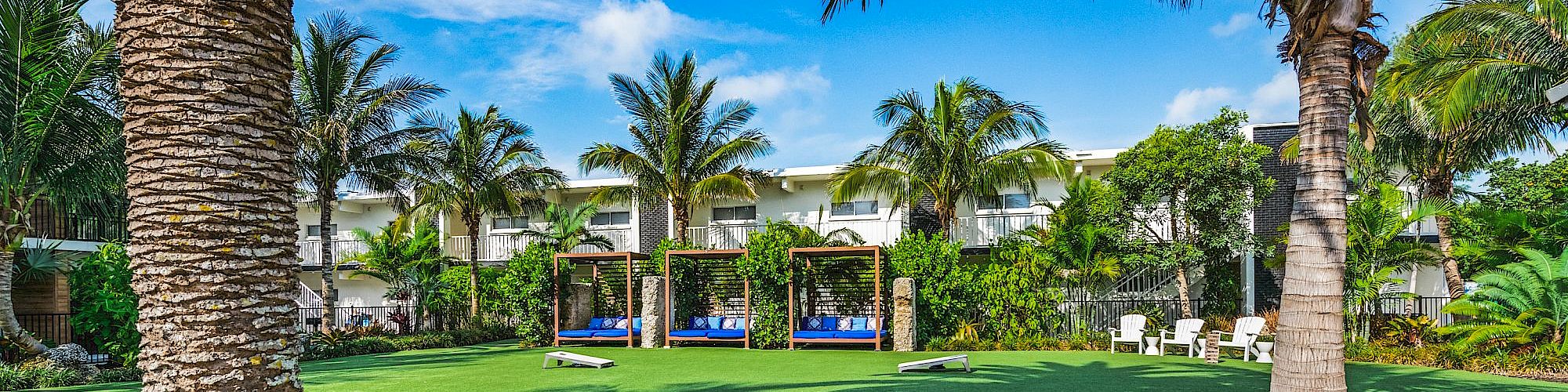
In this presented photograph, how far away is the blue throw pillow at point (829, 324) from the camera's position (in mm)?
19062

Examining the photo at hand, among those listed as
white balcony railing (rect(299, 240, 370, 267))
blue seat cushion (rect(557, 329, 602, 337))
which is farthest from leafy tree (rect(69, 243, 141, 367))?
white balcony railing (rect(299, 240, 370, 267))

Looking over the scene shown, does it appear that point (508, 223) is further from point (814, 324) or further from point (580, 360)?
point (580, 360)

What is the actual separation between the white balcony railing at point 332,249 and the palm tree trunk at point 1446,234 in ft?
85.2

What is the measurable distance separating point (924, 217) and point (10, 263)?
59.1 ft

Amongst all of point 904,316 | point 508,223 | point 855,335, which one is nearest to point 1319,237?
point 904,316

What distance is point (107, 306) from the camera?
14164 mm

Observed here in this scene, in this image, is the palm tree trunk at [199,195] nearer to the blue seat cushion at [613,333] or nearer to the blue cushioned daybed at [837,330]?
the blue cushioned daybed at [837,330]

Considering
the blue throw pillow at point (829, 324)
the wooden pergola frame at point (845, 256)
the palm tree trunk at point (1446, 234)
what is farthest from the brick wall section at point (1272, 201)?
the blue throw pillow at point (829, 324)

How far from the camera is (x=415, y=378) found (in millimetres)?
12930

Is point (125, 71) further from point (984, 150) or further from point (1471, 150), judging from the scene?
point (1471, 150)

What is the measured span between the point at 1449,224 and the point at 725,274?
555 inches

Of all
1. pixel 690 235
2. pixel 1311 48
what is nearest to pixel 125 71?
pixel 1311 48

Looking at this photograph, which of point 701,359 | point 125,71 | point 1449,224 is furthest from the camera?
point 1449,224

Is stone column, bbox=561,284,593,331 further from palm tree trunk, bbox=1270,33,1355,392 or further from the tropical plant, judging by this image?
palm tree trunk, bbox=1270,33,1355,392
